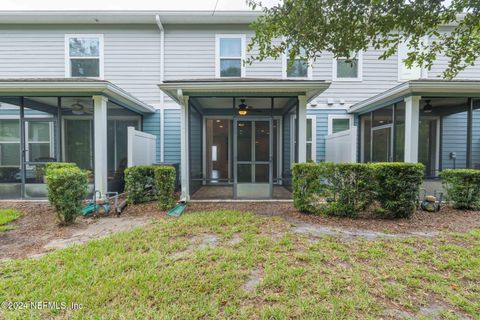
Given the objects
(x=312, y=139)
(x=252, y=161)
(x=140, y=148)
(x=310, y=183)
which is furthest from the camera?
(x=312, y=139)

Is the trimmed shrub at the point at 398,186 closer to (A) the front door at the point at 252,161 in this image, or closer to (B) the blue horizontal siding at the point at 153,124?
(A) the front door at the point at 252,161

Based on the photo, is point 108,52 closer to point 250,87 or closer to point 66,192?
point 250,87

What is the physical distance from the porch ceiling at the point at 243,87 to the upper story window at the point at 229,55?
2.90 metres

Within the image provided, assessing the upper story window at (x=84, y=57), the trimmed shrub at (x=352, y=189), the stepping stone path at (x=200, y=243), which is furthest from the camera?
the upper story window at (x=84, y=57)

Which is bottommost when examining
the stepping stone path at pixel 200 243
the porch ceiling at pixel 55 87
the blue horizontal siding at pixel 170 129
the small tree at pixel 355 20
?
the stepping stone path at pixel 200 243

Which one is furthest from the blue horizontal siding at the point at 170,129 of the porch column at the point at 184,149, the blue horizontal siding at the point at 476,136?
the blue horizontal siding at the point at 476,136

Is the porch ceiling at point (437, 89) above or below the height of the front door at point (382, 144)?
above

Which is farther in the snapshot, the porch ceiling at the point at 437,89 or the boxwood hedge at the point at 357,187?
the porch ceiling at the point at 437,89

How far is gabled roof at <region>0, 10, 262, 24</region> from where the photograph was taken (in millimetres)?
8004

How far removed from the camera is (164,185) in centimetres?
523

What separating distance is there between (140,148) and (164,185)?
2.25 metres

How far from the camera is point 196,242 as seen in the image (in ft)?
11.3

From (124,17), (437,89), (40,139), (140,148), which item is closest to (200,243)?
(140,148)

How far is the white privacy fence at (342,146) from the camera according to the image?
6275 mm
